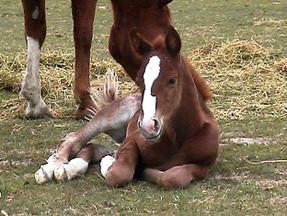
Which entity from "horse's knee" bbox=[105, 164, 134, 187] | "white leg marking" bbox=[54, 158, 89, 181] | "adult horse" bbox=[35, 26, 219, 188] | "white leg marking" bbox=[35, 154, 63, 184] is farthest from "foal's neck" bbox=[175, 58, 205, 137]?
"white leg marking" bbox=[35, 154, 63, 184]

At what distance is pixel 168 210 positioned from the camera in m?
4.05

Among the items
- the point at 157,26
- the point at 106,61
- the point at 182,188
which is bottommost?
the point at 106,61

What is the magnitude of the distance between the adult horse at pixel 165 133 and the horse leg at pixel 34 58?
1.72 meters

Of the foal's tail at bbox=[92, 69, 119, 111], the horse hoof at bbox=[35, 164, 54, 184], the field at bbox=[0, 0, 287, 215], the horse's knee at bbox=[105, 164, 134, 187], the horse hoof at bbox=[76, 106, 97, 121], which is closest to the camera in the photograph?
the field at bbox=[0, 0, 287, 215]

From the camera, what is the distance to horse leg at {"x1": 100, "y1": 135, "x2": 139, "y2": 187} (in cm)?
445

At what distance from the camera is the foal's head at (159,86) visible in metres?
4.06

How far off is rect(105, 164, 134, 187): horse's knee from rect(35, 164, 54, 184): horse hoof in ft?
1.18

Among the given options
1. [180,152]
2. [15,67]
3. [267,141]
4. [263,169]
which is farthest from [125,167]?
[15,67]

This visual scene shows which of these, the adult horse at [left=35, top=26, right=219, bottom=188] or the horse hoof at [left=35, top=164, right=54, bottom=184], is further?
the horse hoof at [left=35, top=164, right=54, bottom=184]

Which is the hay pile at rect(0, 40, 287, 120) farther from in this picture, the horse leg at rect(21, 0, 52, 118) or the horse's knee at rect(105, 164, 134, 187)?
the horse's knee at rect(105, 164, 134, 187)

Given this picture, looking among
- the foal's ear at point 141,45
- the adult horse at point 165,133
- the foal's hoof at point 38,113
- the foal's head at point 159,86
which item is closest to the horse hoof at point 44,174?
the adult horse at point 165,133

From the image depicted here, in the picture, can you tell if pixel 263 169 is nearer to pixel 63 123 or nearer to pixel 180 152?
pixel 180 152

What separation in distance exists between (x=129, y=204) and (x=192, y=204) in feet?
1.01

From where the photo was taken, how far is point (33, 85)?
22.0ft
